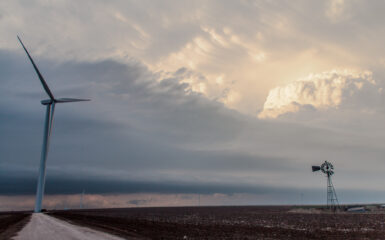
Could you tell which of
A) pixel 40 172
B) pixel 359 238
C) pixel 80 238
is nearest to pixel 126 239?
pixel 80 238

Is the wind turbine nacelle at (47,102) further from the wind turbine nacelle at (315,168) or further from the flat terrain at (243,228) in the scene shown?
the wind turbine nacelle at (315,168)

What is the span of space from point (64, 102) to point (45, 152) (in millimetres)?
18119

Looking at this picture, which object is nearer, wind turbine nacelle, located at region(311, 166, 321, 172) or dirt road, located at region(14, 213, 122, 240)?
dirt road, located at region(14, 213, 122, 240)

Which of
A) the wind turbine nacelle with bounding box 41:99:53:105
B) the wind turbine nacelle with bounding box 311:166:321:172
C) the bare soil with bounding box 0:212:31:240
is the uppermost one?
the wind turbine nacelle with bounding box 41:99:53:105

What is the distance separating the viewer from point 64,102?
11681 cm

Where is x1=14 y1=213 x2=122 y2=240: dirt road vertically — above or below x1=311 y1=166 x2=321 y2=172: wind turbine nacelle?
below

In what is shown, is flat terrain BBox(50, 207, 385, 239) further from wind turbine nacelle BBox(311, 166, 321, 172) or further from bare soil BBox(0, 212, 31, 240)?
wind turbine nacelle BBox(311, 166, 321, 172)

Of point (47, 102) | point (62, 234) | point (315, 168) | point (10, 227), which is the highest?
point (47, 102)

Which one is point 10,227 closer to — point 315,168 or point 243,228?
point 243,228

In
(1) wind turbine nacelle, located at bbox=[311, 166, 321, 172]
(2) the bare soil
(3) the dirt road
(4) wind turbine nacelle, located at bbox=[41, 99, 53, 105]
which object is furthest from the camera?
(4) wind turbine nacelle, located at bbox=[41, 99, 53, 105]

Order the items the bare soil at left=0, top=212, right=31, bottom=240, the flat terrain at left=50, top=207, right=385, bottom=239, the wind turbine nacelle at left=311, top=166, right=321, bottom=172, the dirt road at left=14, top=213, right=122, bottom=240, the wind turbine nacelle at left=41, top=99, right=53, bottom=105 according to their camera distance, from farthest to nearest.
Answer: the wind turbine nacelle at left=41, top=99, right=53, bottom=105, the wind turbine nacelle at left=311, top=166, right=321, bottom=172, the flat terrain at left=50, top=207, right=385, bottom=239, the bare soil at left=0, top=212, right=31, bottom=240, the dirt road at left=14, top=213, right=122, bottom=240

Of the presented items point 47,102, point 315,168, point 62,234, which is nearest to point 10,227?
point 62,234

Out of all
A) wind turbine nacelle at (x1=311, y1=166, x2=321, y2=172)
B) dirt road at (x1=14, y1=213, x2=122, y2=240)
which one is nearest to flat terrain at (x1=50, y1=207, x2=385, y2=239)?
dirt road at (x1=14, y1=213, x2=122, y2=240)

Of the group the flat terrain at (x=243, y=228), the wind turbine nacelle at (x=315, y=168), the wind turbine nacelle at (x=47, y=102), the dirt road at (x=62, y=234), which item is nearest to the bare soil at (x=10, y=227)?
the dirt road at (x=62, y=234)
